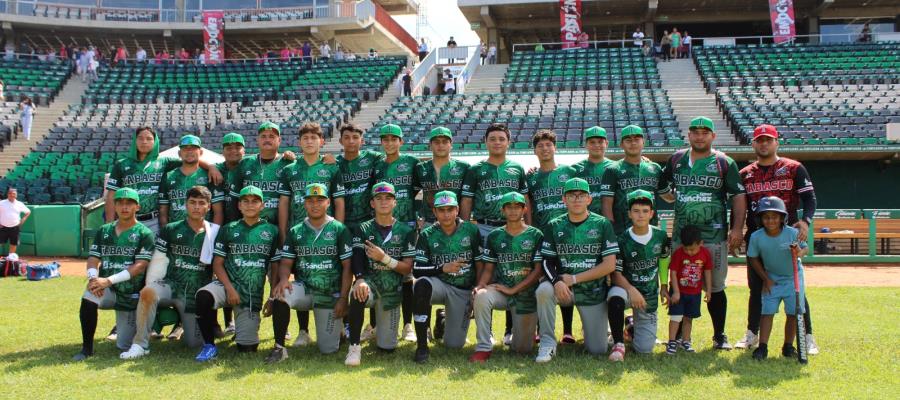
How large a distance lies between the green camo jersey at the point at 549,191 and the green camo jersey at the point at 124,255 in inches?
141

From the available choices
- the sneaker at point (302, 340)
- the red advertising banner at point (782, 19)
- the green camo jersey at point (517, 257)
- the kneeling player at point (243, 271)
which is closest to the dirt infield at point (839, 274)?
the green camo jersey at point (517, 257)

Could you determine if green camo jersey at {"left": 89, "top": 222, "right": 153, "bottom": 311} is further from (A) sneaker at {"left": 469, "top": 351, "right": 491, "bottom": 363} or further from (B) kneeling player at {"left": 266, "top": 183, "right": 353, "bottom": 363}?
(A) sneaker at {"left": 469, "top": 351, "right": 491, "bottom": 363}

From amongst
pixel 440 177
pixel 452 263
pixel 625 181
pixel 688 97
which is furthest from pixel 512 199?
pixel 688 97

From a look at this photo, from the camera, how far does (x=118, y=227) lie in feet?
21.2

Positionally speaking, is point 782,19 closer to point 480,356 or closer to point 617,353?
point 617,353

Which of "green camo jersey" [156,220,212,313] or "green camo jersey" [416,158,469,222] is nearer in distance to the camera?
"green camo jersey" [156,220,212,313]

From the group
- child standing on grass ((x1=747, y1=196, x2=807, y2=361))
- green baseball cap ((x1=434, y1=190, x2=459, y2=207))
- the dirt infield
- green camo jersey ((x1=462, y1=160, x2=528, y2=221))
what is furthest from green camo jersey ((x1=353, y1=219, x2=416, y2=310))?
the dirt infield

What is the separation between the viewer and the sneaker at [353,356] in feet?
18.9

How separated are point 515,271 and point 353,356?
154 centimetres

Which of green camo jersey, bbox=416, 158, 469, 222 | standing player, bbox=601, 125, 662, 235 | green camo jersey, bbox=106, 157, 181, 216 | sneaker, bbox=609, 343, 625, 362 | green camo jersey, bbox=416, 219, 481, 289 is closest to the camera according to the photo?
sneaker, bbox=609, 343, 625, 362

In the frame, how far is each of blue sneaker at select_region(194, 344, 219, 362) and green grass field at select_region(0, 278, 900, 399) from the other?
0.29ft

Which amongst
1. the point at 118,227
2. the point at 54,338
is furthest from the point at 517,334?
the point at 54,338

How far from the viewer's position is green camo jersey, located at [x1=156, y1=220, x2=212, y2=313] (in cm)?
640

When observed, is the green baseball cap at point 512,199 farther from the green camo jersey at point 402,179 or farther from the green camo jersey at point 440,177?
the green camo jersey at point 402,179
